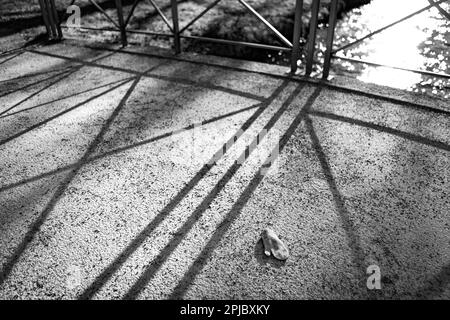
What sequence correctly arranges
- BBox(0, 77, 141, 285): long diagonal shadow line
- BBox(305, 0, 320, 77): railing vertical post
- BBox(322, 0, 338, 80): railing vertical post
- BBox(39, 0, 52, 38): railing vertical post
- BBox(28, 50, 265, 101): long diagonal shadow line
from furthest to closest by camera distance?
1. BBox(39, 0, 52, 38): railing vertical post
2. BBox(28, 50, 265, 101): long diagonal shadow line
3. BBox(305, 0, 320, 77): railing vertical post
4. BBox(322, 0, 338, 80): railing vertical post
5. BBox(0, 77, 141, 285): long diagonal shadow line

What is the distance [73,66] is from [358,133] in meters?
3.86

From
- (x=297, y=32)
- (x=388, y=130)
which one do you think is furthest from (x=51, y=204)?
(x=297, y=32)

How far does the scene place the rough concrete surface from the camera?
1891mm

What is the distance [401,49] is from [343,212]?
4.68m

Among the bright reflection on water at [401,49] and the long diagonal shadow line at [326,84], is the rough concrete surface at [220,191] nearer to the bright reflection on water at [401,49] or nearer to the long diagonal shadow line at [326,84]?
the long diagonal shadow line at [326,84]

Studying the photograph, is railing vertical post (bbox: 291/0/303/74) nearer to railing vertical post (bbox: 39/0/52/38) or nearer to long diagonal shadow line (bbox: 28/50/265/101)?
long diagonal shadow line (bbox: 28/50/265/101)

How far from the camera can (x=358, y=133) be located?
3.03 meters

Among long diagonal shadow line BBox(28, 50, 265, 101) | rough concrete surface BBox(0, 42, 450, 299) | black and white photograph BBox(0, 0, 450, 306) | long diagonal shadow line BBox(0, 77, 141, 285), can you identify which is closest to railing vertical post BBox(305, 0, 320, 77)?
black and white photograph BBox(0, 0, 450, 306)

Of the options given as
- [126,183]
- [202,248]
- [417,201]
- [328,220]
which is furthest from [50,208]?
[417,201]

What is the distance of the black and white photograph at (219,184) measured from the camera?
187 centimetres

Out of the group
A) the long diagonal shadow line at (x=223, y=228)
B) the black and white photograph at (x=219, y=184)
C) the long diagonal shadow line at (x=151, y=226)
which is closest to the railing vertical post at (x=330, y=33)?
the black and white photograph at (x=219, y=184)

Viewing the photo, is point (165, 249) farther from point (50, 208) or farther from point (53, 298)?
point (50, 208)

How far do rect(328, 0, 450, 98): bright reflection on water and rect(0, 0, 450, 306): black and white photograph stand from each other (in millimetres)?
133

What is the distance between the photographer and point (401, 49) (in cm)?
575
